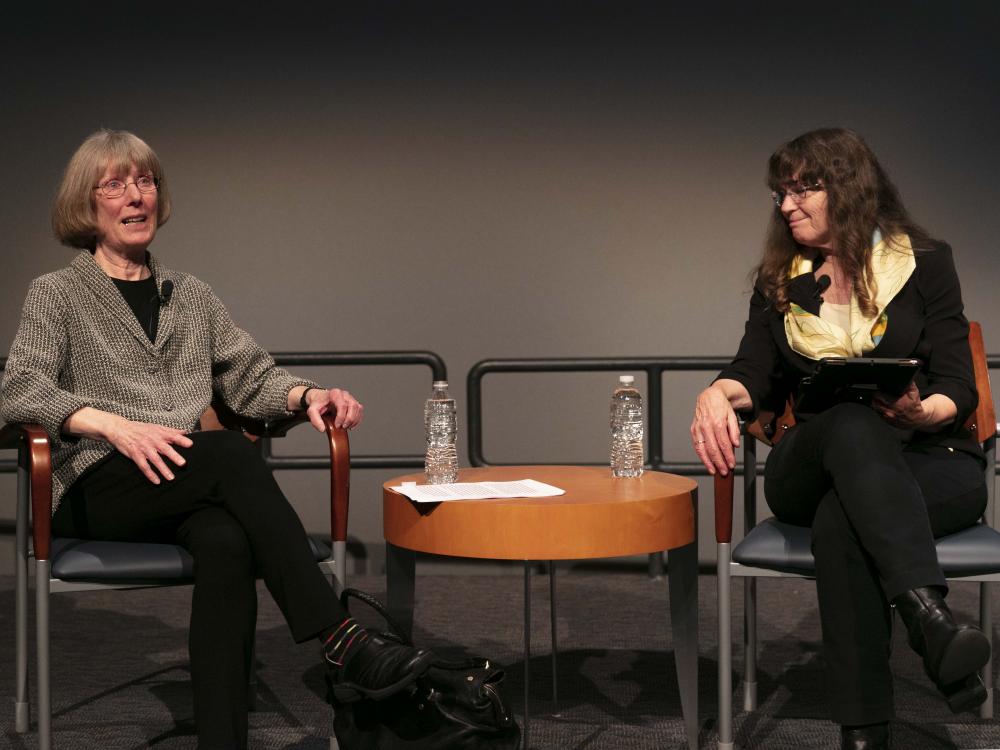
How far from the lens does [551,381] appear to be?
4.82 meters

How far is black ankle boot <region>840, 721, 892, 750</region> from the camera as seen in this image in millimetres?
2191

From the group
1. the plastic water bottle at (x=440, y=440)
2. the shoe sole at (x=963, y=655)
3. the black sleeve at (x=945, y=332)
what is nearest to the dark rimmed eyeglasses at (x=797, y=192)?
the black sleeve at (x=945, y=332)

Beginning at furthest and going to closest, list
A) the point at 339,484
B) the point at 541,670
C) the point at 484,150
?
the point at 484,150 < the point at 541,670 < the point at 339,484

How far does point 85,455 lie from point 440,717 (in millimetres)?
938

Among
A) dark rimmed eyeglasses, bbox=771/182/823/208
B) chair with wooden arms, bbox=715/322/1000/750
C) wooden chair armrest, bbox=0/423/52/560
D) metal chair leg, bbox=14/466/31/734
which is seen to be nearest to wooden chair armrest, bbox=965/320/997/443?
chair with wooden arms, bbox=715/322/1000/750

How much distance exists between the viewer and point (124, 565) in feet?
7.79

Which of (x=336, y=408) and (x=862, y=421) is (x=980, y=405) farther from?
(x=336, y=408)

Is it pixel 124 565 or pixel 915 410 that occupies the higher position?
pixel 915 410

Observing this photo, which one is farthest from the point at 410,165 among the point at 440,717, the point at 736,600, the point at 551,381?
the point at 440,717

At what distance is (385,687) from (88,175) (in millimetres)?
1352

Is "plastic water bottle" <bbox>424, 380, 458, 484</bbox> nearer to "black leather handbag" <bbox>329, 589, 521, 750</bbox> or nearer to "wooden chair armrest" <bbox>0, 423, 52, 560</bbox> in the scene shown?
"black leather handbag" <bbox>329, 589, 521, 750</bbox>

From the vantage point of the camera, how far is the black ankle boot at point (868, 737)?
2.19 meters

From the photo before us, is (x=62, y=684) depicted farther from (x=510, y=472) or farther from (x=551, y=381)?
(x=551, y=381)

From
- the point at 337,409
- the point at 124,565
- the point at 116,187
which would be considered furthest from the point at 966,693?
the point at 116,187
